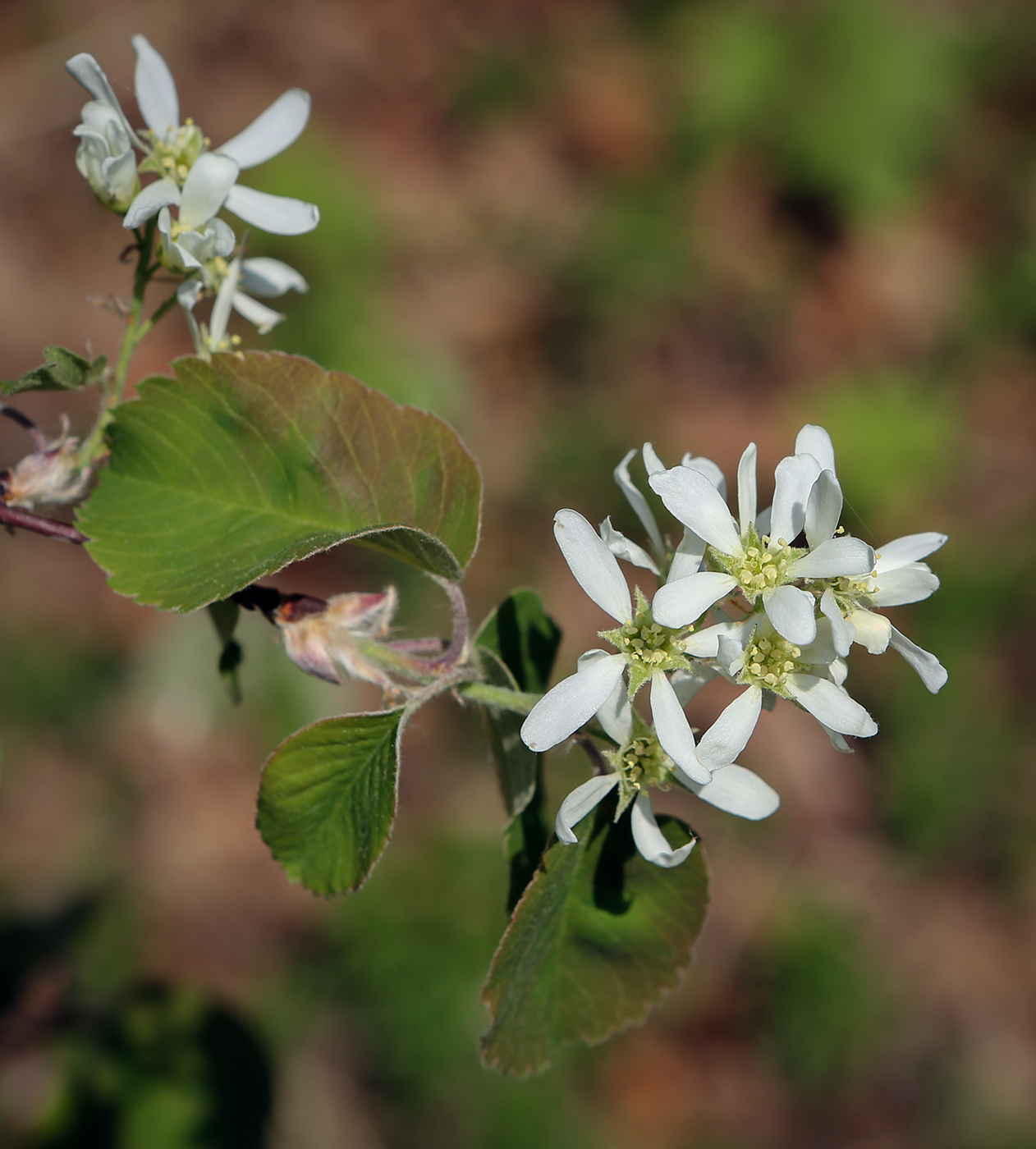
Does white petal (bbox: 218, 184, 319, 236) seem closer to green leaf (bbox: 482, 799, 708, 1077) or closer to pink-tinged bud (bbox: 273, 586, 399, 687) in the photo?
pink-tinged bud (bbox: 273, 586, 399, 687)

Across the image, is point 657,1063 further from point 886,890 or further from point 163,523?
point 163,523

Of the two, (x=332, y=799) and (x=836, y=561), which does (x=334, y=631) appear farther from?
(x=836, y=561)

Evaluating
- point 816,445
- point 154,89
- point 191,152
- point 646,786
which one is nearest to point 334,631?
point 646,786

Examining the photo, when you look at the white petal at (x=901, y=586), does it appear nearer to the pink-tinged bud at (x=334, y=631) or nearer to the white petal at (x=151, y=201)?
the pink-tinged bud at (x=334, y=631)

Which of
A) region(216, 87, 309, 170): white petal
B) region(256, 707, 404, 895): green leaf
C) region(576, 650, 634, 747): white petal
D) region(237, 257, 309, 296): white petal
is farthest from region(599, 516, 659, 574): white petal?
region(216, 87, 309, 170): white petal

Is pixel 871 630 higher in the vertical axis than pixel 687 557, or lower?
lower
